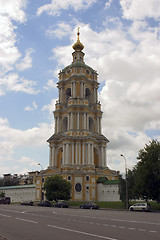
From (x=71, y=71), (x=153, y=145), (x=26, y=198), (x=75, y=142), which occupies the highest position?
(x=71, y=71)

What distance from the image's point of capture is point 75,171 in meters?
64.9

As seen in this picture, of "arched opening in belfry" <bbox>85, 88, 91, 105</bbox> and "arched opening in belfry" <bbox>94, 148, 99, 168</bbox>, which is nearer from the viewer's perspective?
"arched opening in belfry" <bbox>94, 148, 99, 168</bbox>

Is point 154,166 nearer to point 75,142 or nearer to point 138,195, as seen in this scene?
point 138,195

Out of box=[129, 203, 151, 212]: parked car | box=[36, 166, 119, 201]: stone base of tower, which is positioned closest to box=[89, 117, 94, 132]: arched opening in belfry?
box=[36, 166, 119, 201]: stone base of tower

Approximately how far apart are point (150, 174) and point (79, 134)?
33282 millimetres

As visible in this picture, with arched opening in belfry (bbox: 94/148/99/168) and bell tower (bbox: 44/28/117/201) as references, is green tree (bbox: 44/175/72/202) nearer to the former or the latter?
bell tower (bbox: 44/28/117/201)

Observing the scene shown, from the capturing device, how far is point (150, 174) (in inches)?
1505

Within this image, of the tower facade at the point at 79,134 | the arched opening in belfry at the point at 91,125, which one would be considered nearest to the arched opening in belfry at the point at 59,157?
the tower facade at the point at 79,134

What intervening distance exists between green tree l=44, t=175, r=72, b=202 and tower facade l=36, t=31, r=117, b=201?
7.91 meters

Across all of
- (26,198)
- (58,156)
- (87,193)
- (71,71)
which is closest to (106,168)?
(87,193)

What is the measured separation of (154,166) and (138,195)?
614 centimetres

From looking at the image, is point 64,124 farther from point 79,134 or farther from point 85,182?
point 85,182

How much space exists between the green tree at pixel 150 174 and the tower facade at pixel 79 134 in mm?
26354

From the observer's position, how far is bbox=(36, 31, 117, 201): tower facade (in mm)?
64625
